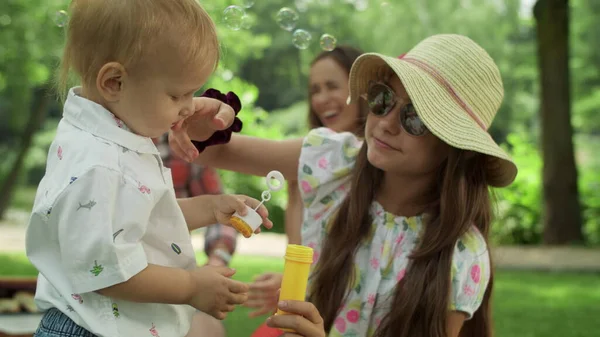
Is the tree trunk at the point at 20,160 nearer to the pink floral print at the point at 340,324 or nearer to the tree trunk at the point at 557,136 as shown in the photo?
the tree trunk at the point at 557,136

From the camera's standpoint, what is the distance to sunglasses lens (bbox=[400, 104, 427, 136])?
2.29 meters

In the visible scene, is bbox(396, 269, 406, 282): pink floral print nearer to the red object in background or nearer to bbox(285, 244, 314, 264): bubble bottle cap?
Result: the red object in background

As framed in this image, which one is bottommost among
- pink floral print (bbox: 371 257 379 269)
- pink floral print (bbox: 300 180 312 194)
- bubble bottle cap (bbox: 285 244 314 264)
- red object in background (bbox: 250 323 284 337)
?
pink floral print (bbox: 371 257 379 269)

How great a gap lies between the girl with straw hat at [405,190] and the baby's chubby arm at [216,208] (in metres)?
0.31

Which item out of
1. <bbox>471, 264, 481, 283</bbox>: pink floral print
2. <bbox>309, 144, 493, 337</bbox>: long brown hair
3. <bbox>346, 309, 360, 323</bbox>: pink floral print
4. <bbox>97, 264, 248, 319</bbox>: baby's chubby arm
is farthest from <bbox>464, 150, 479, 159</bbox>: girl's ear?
<bbox>97, 264, 248, 319</bbox>: baby's chubby arm

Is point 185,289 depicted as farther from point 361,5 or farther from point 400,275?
point 361,5

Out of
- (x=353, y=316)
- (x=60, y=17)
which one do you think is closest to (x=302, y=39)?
(x=60, y=17)

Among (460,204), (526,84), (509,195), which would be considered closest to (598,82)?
(526,84)

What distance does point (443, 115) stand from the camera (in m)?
2.27

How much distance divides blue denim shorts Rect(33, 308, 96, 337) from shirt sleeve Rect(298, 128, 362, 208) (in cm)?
107

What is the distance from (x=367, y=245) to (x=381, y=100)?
45 centimetres

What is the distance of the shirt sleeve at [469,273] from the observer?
2320 mm

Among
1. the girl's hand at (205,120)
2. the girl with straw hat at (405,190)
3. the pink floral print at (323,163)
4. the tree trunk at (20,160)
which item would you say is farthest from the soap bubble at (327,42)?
the tree trunk at (20,160)

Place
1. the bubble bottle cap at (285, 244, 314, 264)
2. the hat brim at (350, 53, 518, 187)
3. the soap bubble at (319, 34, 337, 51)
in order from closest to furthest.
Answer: the bubble bottle cap at (285, 244, 314, 264) < the hat brim at (350, 53, 518, 187) < the soap bubble at (319, 34, 337, 51)
